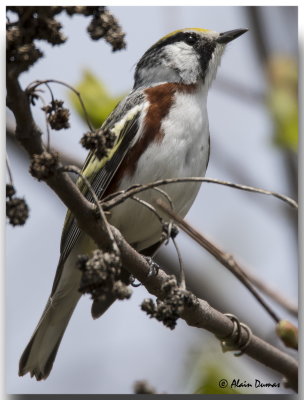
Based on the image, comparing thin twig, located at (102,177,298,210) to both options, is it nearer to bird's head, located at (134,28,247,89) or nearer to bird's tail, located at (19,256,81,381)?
bird's tail, located at (19,256,81,381)

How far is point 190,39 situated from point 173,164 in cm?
73

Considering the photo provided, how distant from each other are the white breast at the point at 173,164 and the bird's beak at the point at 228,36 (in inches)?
13.2

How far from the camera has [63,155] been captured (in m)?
2.55

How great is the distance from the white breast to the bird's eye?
1.08ft

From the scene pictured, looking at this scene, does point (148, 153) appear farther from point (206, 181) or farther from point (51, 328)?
point (51, 328)

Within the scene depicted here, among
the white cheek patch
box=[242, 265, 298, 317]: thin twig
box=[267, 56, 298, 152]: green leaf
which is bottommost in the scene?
box=[242, 265, 298, 317]: thin twig

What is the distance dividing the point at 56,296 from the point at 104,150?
53.4 inches

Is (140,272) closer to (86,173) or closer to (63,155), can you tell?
(86,173)

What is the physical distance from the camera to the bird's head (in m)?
2.78

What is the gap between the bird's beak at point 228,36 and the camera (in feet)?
9.18

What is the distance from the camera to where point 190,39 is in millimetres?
2885
